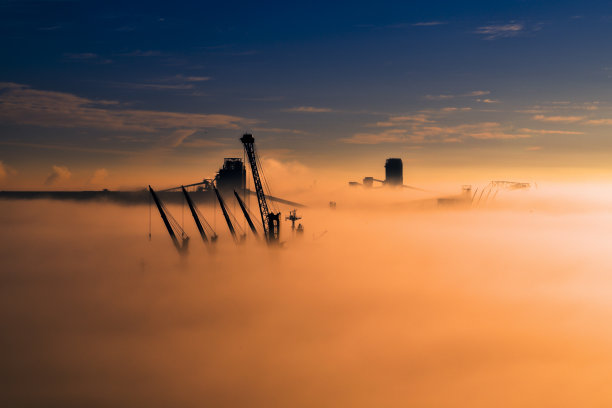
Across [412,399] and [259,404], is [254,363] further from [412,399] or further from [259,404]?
[412,399]

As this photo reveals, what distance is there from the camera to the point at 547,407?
621 ft

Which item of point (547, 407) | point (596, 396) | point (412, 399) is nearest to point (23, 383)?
point (412, 399)

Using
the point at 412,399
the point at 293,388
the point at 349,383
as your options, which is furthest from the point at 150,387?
the point at 412,399

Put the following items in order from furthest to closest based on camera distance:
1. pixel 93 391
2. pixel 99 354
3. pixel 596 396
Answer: pixel 596 396, pixel 99 354, pixel 93 391

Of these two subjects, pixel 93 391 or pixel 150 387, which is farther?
pixel 150 387

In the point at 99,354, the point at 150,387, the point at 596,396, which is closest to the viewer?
the point at 150,387

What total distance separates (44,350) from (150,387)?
181 feet

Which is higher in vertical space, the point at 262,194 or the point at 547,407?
the point at 262,194

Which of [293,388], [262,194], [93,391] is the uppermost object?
[262,194]

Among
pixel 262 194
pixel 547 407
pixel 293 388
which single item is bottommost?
pixel 547 407

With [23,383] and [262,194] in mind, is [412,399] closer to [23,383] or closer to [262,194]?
[262,194]

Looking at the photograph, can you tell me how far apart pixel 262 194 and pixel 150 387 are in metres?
73.1

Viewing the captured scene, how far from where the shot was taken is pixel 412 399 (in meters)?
186

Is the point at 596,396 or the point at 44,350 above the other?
the point at 44,350
